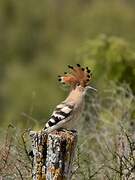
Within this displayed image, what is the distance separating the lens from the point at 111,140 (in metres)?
7.93

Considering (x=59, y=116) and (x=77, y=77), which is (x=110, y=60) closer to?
(x=77, y=77)

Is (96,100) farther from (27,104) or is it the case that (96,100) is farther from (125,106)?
(27,104)

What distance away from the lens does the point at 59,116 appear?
5.84 metres

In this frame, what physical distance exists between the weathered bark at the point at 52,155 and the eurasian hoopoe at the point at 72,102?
55 centimetres

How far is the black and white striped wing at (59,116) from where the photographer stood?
5.71 metres

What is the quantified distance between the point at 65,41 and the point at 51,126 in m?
30.6

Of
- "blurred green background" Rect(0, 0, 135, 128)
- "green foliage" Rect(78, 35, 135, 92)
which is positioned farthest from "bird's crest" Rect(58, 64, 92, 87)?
"blurred green background" Rect(0, 0, 135, 128)

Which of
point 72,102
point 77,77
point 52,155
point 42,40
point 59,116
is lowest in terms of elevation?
point 52,155

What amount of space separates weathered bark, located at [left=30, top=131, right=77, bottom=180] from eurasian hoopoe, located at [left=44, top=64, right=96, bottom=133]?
552mm

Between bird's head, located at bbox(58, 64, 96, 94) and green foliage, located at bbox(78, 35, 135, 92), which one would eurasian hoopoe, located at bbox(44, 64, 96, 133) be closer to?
bird's head, located at bbox(58, 64, 96, 94)

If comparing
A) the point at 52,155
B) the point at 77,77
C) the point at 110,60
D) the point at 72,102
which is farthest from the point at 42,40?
the point at 52,155

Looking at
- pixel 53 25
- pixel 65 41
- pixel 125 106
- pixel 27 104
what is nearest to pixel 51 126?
pixel 125 106

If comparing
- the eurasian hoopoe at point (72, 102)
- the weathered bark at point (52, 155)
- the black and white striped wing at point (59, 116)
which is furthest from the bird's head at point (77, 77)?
the weathered bark at point (52, 155)

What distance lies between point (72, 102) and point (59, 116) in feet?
0.62
